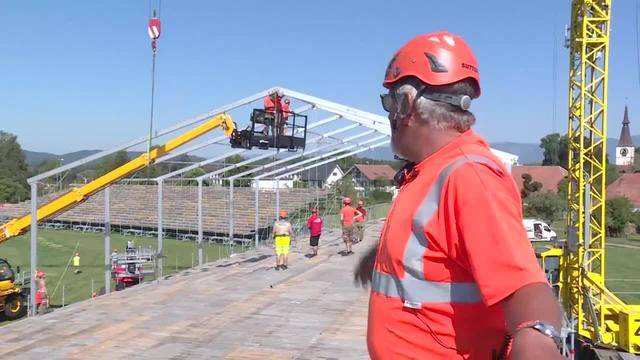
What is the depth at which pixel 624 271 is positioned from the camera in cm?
2364

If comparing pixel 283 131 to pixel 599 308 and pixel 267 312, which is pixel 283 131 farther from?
pixel 599 308

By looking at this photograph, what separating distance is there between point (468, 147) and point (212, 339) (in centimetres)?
762

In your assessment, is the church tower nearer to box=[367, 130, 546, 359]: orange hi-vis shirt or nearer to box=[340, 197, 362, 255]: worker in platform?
box=[340, 197, 362, 255]: worker in platform

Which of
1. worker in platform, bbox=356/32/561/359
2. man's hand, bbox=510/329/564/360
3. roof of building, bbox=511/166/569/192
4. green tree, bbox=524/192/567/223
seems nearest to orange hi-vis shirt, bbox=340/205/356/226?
worker in platform, bbox=356/32/561/359

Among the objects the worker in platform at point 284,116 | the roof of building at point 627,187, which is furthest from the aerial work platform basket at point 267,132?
the roof of building at point 627,187

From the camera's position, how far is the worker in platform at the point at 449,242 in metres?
1.22

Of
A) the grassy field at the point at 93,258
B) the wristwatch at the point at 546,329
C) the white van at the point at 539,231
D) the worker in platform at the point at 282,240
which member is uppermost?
the wristwatch at the point at 546,329

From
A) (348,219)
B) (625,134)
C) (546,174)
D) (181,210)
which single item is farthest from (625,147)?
(348,219)

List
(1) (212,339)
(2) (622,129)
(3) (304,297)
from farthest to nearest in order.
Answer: (2) (622,129)
(3) (304,297)
(1) (212,339)

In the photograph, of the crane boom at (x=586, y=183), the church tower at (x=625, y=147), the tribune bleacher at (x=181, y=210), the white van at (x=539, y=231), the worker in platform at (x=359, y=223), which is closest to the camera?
the crane boom at (x=586, y=183)

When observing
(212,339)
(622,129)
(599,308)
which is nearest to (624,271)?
(599,308)

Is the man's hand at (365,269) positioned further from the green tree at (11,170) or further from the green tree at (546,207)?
the green tree at (11,170)

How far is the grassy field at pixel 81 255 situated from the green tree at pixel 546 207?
26.9 metres

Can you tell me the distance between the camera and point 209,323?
9297 mm
